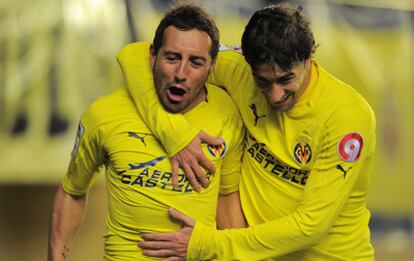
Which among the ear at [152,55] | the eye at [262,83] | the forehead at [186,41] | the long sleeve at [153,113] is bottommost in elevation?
the long sleeve at [153,113]

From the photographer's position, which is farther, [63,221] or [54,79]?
[54,79]

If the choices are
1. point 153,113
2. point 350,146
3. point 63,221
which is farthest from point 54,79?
point 350,146

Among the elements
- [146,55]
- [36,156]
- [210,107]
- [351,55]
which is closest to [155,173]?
[210,107]

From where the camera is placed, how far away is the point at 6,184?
2.40m

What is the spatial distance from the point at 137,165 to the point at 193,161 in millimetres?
111

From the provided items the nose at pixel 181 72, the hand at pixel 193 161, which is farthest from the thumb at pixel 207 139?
the nose at pixel 181 72

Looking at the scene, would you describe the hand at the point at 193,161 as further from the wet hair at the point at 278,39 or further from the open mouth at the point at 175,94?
the wet hair at the point at 278,39

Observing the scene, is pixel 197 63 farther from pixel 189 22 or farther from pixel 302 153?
pixel 302 153

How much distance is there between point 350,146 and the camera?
1.43m

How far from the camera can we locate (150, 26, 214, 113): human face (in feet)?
4.75

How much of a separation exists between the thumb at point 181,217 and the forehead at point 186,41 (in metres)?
0.31

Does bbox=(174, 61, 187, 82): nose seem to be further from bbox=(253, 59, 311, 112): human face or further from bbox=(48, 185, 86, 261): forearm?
bbox=(48, 185, 86, 261): forearm

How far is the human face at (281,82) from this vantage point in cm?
140

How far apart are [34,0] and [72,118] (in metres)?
0.40
